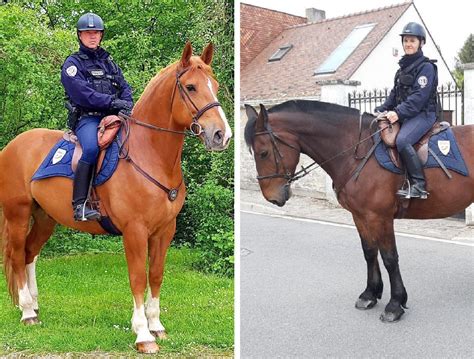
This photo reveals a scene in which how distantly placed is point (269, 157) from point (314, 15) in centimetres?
162

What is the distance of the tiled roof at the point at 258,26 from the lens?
4375mm

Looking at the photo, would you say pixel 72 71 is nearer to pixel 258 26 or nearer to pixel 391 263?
Result: pixel 258 26

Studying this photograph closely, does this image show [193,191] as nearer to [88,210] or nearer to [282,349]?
[88,210]

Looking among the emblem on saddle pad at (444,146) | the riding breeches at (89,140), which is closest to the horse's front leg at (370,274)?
the emblem on saddle pad at (444,146)

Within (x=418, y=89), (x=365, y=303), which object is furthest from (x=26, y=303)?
(x=418, y=89)

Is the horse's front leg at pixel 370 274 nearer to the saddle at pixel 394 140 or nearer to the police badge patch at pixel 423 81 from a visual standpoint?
the saddle at pixel 394 140

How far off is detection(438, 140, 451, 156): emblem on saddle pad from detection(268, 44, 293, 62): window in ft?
5.04

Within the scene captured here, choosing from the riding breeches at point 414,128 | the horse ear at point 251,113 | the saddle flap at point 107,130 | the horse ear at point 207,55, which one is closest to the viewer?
the horse ear at point 207,55

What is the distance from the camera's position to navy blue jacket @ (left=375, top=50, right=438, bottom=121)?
4.47m

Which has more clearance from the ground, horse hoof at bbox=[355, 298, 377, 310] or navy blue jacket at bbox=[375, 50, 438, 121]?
navy blue jacket at bbox=[375, 50, 438, 121]

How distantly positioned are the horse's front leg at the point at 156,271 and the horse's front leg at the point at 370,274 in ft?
5.13

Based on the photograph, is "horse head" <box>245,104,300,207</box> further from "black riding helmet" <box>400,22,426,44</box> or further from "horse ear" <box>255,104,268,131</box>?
"black riding helmet" <box>400,22,426,44</box>

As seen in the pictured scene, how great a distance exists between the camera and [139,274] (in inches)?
175

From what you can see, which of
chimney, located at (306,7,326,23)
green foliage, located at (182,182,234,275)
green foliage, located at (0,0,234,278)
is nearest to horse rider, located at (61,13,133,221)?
chimney, located at (306,7,326,23)
